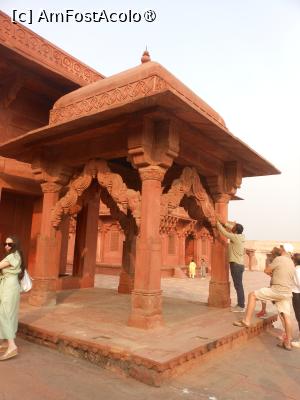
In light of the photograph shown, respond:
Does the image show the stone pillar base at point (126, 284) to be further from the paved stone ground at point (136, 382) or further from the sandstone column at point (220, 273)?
the paved stone ground at point (136, 382)

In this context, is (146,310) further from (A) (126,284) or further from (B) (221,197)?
(A) (126,284)

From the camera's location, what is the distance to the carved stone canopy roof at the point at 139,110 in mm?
4641

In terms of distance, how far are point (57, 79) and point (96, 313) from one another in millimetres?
5569

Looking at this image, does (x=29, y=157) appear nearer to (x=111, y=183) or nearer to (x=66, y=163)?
(x=66, y=163)

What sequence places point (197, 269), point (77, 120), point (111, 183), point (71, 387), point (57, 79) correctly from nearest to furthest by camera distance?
point (71, 387)
point (77, 120)
point (111, 183)
point (57, 79)
point (197, 269)

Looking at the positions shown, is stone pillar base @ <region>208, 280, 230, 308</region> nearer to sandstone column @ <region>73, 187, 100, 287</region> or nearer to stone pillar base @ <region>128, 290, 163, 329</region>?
stone pillar base @ <region>128, 290, 163, 329</region>

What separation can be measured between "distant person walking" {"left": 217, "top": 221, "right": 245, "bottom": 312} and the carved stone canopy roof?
1471mm

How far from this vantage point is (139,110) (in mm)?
4910

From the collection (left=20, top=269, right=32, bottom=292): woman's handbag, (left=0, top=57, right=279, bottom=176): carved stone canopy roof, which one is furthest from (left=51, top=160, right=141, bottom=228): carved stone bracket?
(left=20, top=269, right=32, bottom=292): woman's handbag

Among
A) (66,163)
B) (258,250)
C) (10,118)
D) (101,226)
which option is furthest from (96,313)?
(258,250)

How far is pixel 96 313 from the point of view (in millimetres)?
5801

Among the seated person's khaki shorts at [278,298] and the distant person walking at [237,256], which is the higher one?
the distant person walking at [237,256]

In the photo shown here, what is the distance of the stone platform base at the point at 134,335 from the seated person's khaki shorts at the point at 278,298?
642 mm

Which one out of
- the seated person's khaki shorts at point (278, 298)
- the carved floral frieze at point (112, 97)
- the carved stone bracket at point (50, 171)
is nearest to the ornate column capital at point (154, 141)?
the carved floral frieze at point (112, 97)
